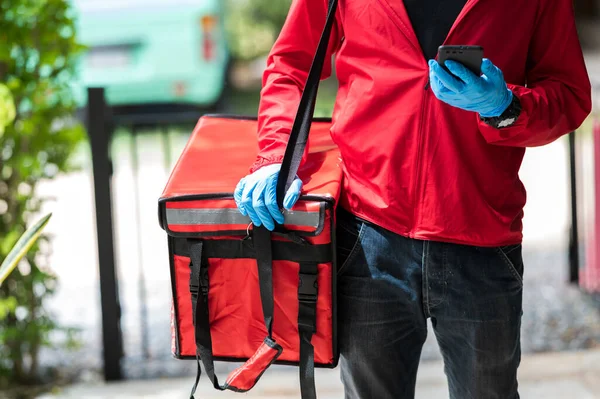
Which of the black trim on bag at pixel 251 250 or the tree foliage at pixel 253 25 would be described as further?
the tree foliage at pixel 253 25

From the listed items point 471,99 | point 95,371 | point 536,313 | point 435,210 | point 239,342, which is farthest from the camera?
point 536,313

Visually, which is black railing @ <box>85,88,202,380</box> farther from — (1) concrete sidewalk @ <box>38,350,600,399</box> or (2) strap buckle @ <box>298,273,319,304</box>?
(2) strap buckle @ <box>298,273,319,304</box>

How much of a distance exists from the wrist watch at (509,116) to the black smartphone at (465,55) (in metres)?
0.14

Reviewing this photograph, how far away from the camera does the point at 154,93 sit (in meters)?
8.08

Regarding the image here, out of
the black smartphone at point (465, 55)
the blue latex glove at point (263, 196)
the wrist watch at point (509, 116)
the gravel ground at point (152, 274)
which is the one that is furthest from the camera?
the gravel ground at point (152, 274)

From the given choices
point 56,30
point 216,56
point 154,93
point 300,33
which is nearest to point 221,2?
point 216,56

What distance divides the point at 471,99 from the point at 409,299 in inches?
19.5

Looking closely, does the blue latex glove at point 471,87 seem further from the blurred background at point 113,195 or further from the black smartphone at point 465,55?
the blurred background at point 113,195

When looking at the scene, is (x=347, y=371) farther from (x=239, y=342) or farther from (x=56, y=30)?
(x=56, y=30)

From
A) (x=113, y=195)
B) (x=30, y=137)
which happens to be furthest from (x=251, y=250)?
(x=113, y=195)

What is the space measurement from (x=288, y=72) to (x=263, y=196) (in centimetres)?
37

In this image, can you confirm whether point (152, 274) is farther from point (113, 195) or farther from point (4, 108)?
point (4, 108)

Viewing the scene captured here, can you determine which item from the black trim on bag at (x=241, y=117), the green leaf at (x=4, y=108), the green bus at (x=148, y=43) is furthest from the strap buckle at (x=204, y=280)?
the green bus at (x=148, y=43)

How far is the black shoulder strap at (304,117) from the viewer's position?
1.74 metres
